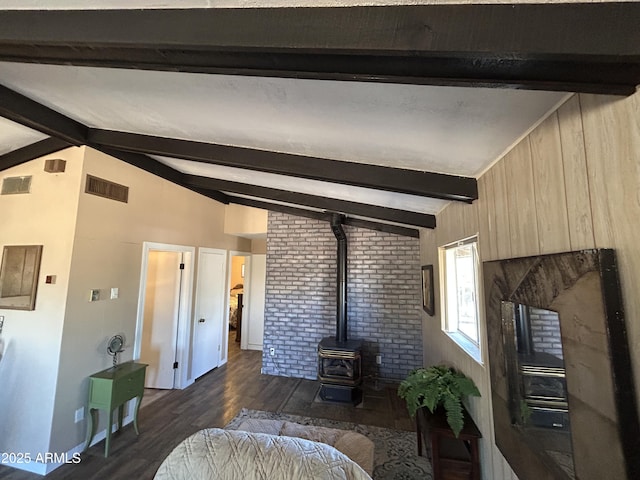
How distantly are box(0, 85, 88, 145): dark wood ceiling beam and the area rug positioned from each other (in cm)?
293

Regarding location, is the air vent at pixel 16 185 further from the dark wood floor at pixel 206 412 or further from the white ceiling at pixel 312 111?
the dark wood floor at pixel 206 412

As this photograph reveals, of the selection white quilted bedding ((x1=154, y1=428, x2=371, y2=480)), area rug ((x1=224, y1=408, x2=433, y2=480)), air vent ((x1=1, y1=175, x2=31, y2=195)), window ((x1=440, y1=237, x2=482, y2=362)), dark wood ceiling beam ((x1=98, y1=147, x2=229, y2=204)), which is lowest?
area rug ((x1=224, y1=408, x2=433, y2=480))

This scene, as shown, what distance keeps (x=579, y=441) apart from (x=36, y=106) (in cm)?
373

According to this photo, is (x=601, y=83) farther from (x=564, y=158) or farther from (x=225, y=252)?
(x=225, y=252)

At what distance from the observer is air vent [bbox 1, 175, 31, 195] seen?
110 inches

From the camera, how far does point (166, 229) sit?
3.77 meters

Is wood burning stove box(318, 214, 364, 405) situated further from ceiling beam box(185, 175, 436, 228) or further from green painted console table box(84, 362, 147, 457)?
green painted console table box(84, 362, 147, 457)

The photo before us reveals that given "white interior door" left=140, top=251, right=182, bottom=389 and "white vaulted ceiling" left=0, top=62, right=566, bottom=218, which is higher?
"white vaulted ceiling" left=0, top=62, right=566, bottom=218

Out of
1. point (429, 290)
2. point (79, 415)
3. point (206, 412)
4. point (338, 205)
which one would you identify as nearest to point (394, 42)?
point (338, 205)

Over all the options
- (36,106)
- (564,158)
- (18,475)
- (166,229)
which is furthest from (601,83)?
(18,475)

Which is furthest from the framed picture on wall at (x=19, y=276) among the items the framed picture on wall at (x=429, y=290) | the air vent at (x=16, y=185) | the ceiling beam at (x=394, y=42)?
the framed picture on wall at (x=429, y=290)

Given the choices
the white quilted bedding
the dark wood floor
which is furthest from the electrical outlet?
the white quilted bedding

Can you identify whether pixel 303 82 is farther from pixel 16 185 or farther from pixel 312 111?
pixel 16 185

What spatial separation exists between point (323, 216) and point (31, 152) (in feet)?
11.5
